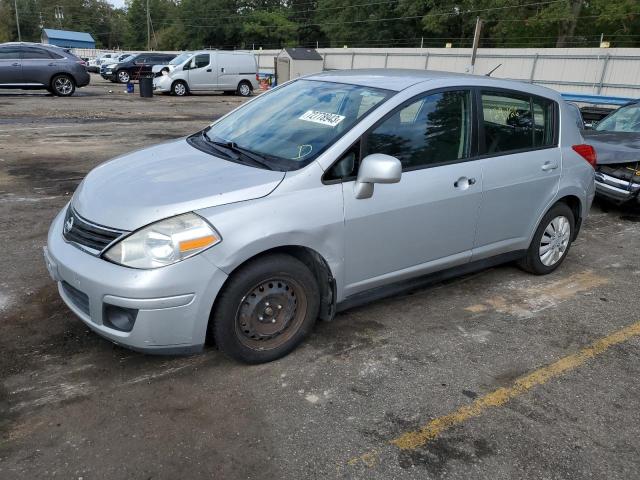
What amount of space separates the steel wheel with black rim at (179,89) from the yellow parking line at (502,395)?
21.9 metres

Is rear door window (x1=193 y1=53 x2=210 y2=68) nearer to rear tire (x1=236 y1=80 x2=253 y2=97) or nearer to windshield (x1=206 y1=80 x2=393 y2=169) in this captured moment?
rear tire (x1=236 y1=80 x2=253 y2=97)

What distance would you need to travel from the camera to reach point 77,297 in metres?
3.08

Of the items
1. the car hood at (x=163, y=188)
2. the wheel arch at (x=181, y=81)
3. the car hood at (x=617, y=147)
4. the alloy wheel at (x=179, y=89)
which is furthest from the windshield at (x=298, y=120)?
the alloy wheel at (x=179, y=89)

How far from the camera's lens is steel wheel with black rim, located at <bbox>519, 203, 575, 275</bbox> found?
4.70 meters

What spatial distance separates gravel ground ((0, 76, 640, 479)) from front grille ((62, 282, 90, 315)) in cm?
40

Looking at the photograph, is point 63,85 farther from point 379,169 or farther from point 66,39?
point 66,39

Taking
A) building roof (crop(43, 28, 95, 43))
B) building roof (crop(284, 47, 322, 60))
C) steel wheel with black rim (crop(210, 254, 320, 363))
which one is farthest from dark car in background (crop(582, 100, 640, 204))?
building roof (crop(43, 28, 95, 43))

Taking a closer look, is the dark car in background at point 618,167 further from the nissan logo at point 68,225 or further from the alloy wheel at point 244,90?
the alloy wheel at point 244,90

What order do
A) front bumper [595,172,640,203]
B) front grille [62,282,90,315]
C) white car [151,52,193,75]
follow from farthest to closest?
white car [151,52,193,75]
front bumper [595,172,640,203]
front grille [62,282,90,315]

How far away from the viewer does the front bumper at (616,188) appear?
22.7 ft

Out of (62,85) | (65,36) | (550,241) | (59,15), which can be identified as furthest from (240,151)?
(59,15)

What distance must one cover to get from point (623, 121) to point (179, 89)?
18.7 metres

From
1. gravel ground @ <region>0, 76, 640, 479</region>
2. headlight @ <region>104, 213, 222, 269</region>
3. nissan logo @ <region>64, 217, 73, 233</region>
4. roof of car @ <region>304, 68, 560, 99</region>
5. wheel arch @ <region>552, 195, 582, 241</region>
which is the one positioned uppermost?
roof of car @ <region>304, 68, 560, 99</region>

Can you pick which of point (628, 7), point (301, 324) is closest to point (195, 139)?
point (301, 324)
